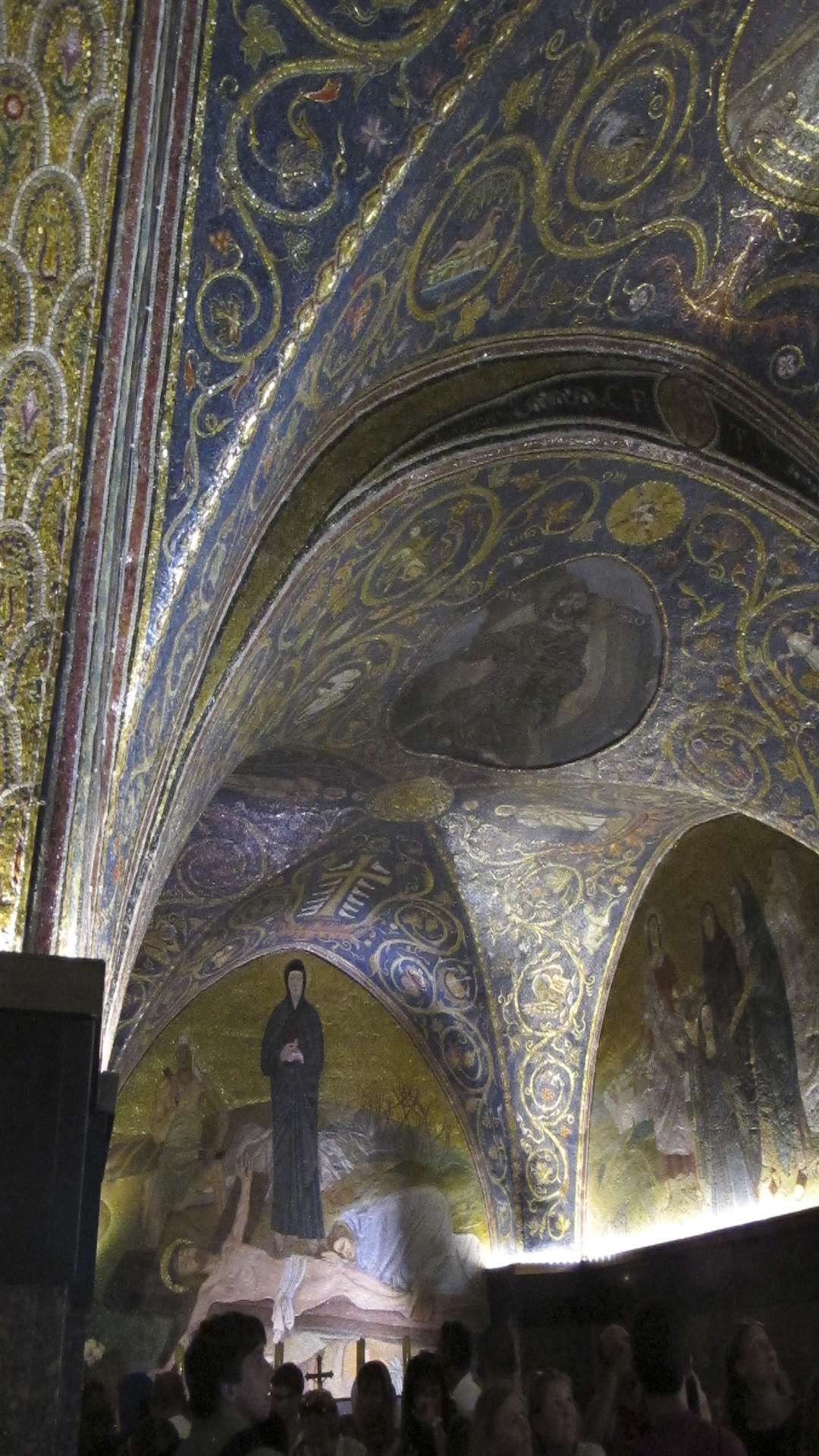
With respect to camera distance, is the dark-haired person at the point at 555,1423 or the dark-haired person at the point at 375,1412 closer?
the dark-haired person at the point at 555,1423

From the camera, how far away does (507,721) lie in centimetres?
899

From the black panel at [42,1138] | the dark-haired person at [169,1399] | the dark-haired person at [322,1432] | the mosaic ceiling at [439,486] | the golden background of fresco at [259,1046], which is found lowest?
the dark-haired person at [322,1432]

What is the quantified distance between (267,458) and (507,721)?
389 centimetres

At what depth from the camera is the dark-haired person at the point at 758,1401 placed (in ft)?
12.5

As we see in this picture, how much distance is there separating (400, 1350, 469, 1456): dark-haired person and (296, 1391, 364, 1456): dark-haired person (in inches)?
13.5

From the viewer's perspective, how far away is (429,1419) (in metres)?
4.58

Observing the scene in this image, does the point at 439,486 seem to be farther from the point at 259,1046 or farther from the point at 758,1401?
the point at 259,1046

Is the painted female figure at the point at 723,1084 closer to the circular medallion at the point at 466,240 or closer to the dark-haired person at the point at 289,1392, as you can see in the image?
the dark-haired person at the point at 289,1392

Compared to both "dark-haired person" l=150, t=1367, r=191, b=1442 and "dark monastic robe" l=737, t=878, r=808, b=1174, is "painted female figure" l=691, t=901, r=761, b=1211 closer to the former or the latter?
"dark monastic robe" l=737, t=878, r=808, b=1174

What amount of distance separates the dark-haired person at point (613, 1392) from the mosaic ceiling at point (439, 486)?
2126 millimetres

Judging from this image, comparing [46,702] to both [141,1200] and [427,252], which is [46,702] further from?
[141,1200]

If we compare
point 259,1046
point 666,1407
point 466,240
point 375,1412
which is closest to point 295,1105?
point 259,1046

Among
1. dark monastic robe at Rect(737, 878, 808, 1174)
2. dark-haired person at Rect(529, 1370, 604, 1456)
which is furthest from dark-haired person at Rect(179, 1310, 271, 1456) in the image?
dark monastic robe at Rect(737, 878, 808, 1174)

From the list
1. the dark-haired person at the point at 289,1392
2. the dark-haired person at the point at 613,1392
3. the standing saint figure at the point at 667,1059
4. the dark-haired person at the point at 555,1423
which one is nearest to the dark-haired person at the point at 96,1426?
the dark-haired person at the point at 289,1392
